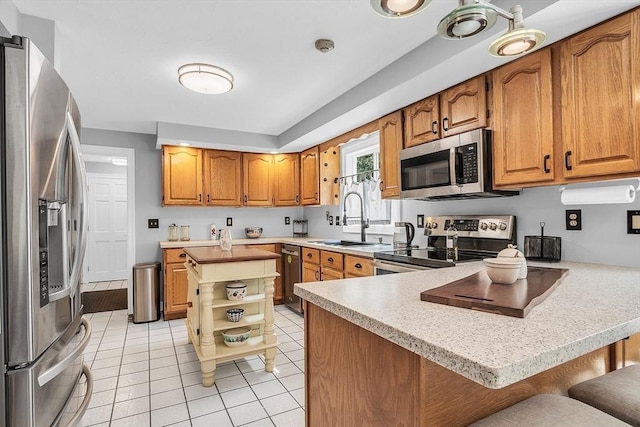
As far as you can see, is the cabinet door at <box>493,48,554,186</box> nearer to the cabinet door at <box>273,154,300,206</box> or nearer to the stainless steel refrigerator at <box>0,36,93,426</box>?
the stainless steel refrigerator at <box>0,36,93,426</box>

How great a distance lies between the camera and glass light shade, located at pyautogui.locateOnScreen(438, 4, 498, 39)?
113cm

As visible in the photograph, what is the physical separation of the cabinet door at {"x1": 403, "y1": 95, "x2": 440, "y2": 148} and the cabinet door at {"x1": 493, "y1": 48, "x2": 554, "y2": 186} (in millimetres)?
478

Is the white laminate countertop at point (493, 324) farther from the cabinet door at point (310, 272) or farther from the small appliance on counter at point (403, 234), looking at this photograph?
the cabinet door at point (310, 272)

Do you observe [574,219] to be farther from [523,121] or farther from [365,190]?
[365,190]

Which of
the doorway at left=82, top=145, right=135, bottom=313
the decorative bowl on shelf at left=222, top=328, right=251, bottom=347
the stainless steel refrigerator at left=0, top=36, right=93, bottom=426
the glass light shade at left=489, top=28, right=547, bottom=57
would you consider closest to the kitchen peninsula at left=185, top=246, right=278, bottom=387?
the decorative bowl on shelf at left=222, top=328, right=251, bottom=347

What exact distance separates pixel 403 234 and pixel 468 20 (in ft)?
7.21

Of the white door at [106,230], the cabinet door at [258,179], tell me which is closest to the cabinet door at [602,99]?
the cabinet door at [258,179]

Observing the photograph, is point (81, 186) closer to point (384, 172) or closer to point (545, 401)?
point (545, 401)

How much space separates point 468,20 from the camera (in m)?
1.15

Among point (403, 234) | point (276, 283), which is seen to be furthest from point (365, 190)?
point (276, 283)

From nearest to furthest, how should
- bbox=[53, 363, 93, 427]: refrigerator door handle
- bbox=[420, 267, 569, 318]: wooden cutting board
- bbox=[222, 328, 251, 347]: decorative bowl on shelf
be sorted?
bbox=[420, 267, 569, 318]: wooden cutting board
bbox=[53, 363, 93, 427]: refrigerator door handle
bbox=[222, 328, 251, 347]: decorative bowl on shelf

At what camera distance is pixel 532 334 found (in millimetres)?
758

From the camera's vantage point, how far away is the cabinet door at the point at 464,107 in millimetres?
2246

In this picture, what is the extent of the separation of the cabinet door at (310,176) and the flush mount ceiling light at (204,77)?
6.38 ft
